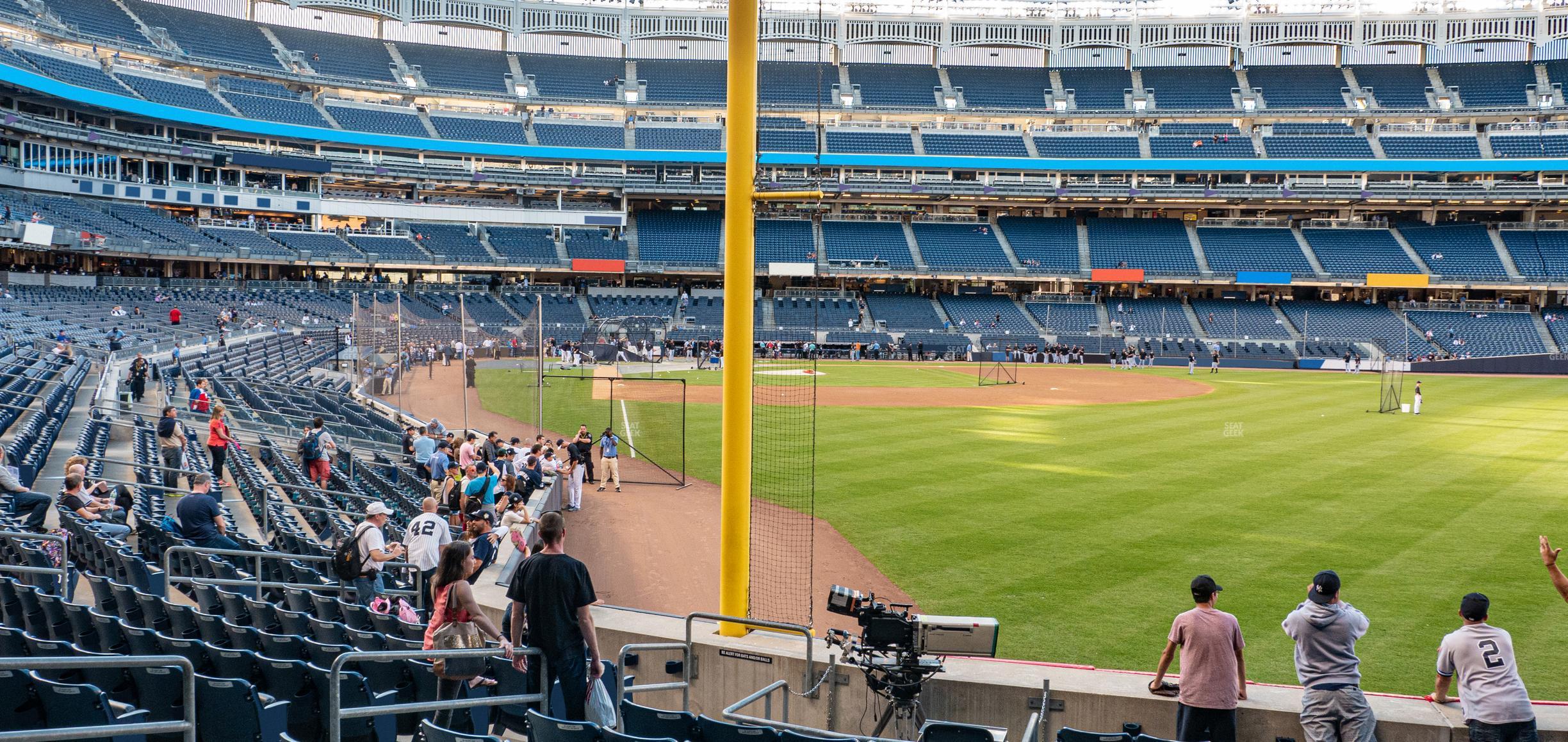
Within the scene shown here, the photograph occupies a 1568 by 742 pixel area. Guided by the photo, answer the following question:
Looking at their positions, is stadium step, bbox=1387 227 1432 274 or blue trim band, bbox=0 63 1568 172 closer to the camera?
blue trim band, bbox=0 63 1568 172

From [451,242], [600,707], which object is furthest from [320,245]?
[600,707]

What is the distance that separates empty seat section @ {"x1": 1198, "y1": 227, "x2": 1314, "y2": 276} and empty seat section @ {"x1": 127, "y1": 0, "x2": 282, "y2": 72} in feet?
224

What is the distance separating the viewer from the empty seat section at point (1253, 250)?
7050 centimetres

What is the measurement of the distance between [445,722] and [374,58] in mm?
80273

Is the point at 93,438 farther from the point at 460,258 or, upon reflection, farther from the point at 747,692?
the point at 460,258

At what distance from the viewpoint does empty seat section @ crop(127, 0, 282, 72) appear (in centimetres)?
6756

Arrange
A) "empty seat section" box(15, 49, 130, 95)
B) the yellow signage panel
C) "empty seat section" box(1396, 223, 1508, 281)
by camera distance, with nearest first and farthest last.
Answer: "empty seat section" box(15, 49, 130, 95) < the yellow signage panel < "empty seat section" box(1396, 223, 1508, 281)

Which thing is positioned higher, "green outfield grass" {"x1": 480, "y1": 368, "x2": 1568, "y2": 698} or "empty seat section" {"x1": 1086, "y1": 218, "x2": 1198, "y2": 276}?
"empty seat section" {"x1": 1086, "y1": 218, "x2": 1198, "y2": 276}

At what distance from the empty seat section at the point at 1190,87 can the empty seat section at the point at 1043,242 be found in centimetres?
1208

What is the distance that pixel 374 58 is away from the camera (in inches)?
3012

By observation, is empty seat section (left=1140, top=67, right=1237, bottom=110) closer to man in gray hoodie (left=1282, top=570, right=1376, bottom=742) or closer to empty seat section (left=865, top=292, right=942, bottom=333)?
empty seat section (left=865, top=292, right=942, bottom=333)

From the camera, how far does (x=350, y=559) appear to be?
9.48m

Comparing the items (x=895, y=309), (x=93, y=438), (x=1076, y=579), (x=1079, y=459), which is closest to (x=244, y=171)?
(x=895, y=309)

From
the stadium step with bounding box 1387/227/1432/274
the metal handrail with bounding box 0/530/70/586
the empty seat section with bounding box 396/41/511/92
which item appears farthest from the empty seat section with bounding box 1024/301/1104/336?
the metal handrail with bounding box 0/530/70/586
